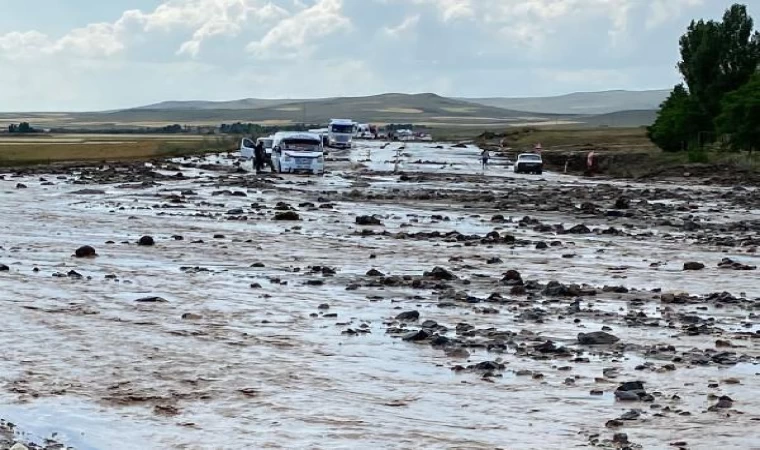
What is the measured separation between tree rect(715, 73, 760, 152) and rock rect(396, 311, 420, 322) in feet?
155

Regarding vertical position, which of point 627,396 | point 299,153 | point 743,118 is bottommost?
point 299,153

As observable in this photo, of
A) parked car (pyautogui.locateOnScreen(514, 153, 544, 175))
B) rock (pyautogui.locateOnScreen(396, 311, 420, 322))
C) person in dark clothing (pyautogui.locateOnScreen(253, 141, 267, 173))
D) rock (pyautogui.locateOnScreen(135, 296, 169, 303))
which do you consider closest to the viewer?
rock (pyautogui.locateOnScreen(396, 311, 420, 322))

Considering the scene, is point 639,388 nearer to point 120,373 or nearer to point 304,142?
point 120,373

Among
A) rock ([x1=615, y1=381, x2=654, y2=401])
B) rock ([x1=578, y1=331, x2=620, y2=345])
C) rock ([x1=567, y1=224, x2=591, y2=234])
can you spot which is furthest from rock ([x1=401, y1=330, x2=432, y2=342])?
rock ([x1=567, y1=224, x2=591, y2=234])

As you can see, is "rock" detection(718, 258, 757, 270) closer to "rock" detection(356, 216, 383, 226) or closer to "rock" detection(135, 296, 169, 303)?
"rock" detection(135, 296, 169, 303)

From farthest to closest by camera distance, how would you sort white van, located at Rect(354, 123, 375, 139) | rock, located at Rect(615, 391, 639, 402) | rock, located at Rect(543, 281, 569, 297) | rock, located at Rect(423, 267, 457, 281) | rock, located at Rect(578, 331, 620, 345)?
white van, located at Rect(354, 123, 375, 139)
rock, located at Rect(423, 267, 457, 281)
rock, located at Rect(543, 281, 569, 297)
rock, located at Rect(578, 331, 620, 345)
rock, located at Rect(615, 391, 639, 402)

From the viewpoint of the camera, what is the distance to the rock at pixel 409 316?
50.9 ft

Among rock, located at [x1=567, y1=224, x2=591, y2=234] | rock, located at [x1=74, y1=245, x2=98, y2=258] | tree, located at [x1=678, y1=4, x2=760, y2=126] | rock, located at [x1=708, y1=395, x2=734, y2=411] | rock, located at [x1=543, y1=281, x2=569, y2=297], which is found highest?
tree, located at [x1=678, y1=4, x2=760, y2=126]

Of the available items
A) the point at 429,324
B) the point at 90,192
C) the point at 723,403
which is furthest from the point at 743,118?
the point at 723,403

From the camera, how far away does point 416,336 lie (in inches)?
559

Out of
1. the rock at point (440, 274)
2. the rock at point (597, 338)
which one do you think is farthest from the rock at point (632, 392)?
the rock at point (440, 274)

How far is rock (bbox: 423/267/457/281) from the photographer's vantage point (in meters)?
19.8

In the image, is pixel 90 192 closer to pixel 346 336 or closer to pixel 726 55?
pixel 346 336

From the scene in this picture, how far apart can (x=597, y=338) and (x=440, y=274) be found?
602 cm
